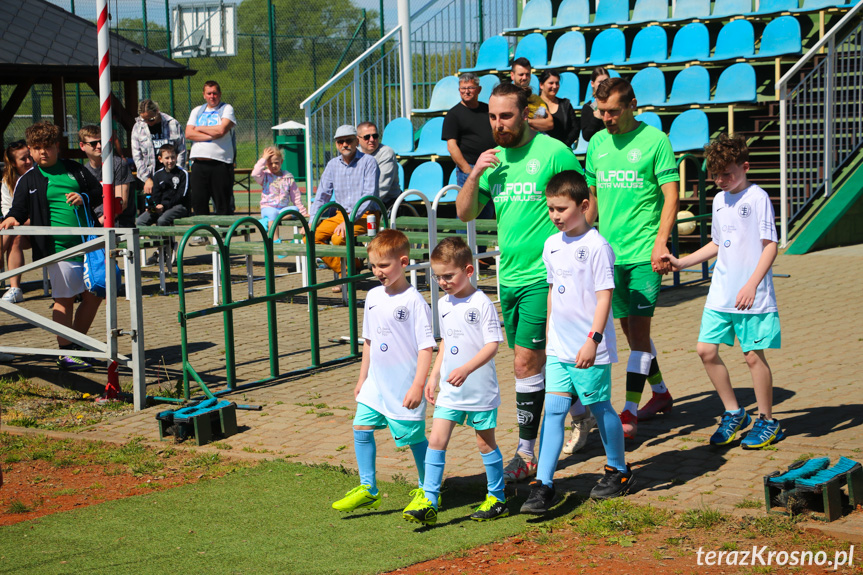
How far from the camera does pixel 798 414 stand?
19.6 ft

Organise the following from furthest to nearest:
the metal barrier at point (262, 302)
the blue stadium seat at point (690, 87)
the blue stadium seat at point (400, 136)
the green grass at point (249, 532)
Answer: the blue stadium seat at point (400, 136) < the blue stadium seat at point (690, 87) < the metal barrier at point (262, 302) < the green grass at point (249, 532)

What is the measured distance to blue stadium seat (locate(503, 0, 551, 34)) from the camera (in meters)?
17.9

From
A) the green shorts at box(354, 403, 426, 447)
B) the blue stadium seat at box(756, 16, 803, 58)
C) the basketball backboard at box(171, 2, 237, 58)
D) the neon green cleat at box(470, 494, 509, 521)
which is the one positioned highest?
the basketball backboard at box(171, 2, 237, 58)

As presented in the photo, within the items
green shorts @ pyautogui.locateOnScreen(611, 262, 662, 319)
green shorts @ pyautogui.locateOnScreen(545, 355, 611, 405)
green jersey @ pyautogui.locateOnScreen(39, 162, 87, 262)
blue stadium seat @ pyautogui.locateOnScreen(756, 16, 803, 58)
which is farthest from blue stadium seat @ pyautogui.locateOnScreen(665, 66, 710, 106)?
green shorts @ pyautogui.locateOnScreen(545, 355, 611, 405)

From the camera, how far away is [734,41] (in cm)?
1530

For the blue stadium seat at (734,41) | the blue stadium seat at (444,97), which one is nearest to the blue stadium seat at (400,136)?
the blue stadium seat at (444,97)

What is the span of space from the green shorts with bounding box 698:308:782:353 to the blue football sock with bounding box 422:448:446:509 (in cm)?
179

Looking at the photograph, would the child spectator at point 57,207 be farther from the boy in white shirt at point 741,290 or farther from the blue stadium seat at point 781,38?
the blue stadium seat at point 781,38

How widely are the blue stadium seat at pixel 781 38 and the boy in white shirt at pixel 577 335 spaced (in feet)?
37.0

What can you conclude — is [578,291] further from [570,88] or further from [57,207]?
[570,88]

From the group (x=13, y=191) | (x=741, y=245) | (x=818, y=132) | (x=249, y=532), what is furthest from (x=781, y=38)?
(x=249, y=532)

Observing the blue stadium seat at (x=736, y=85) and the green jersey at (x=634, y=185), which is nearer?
the green jersey at (x=634, y=185)

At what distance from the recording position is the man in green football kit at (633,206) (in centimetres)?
566

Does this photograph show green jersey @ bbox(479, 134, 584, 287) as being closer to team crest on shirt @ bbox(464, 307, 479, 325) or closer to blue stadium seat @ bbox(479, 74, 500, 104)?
team crest on shirt @ bbox(464, 307, 479, 325)
